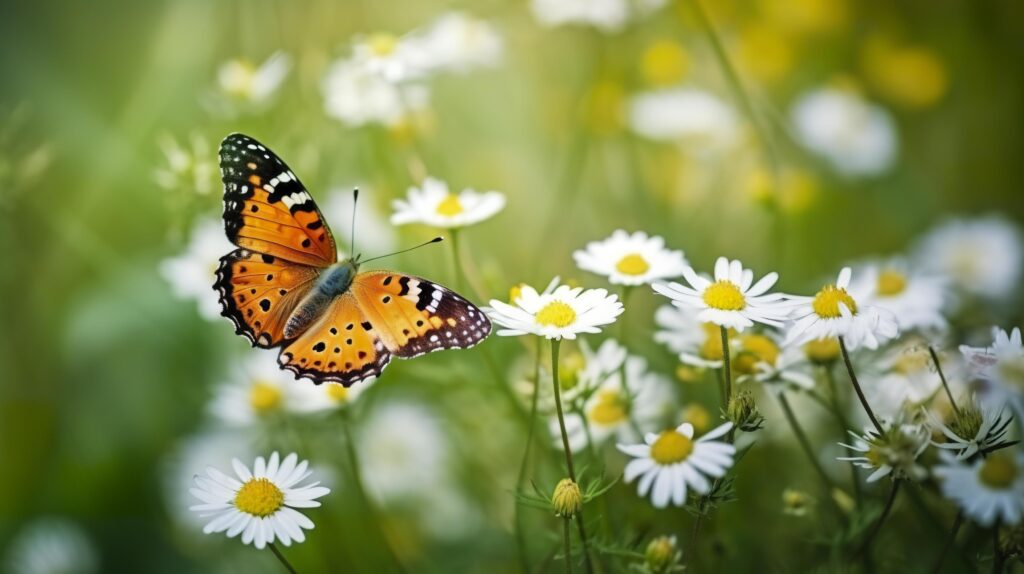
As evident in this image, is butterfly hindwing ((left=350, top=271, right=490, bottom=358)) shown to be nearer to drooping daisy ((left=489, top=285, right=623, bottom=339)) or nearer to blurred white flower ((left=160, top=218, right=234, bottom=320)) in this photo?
drooping daisy ((left=489, top=285, right=623, bottom=339))

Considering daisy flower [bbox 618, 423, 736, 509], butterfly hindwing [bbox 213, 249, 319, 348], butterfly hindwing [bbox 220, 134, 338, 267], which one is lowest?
daisy flower [bbox 618, 423, 736, 509]

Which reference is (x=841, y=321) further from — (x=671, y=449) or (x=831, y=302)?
(x=671, y=449)

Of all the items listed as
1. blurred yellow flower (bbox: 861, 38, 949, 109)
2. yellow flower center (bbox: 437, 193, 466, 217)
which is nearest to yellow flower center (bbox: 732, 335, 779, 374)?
yellow flower center (bbox: 437, 193, 466, 217)

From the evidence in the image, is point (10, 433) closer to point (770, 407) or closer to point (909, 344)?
point (770, 407)

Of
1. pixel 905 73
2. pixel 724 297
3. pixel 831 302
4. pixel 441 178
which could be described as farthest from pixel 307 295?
pixel 905 73

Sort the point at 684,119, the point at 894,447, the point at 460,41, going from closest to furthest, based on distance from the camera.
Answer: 1. the point at 894,447
2. the point at 460,41
3. the point at 684,119

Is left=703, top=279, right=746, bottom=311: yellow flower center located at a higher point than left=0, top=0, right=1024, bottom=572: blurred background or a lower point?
lower
